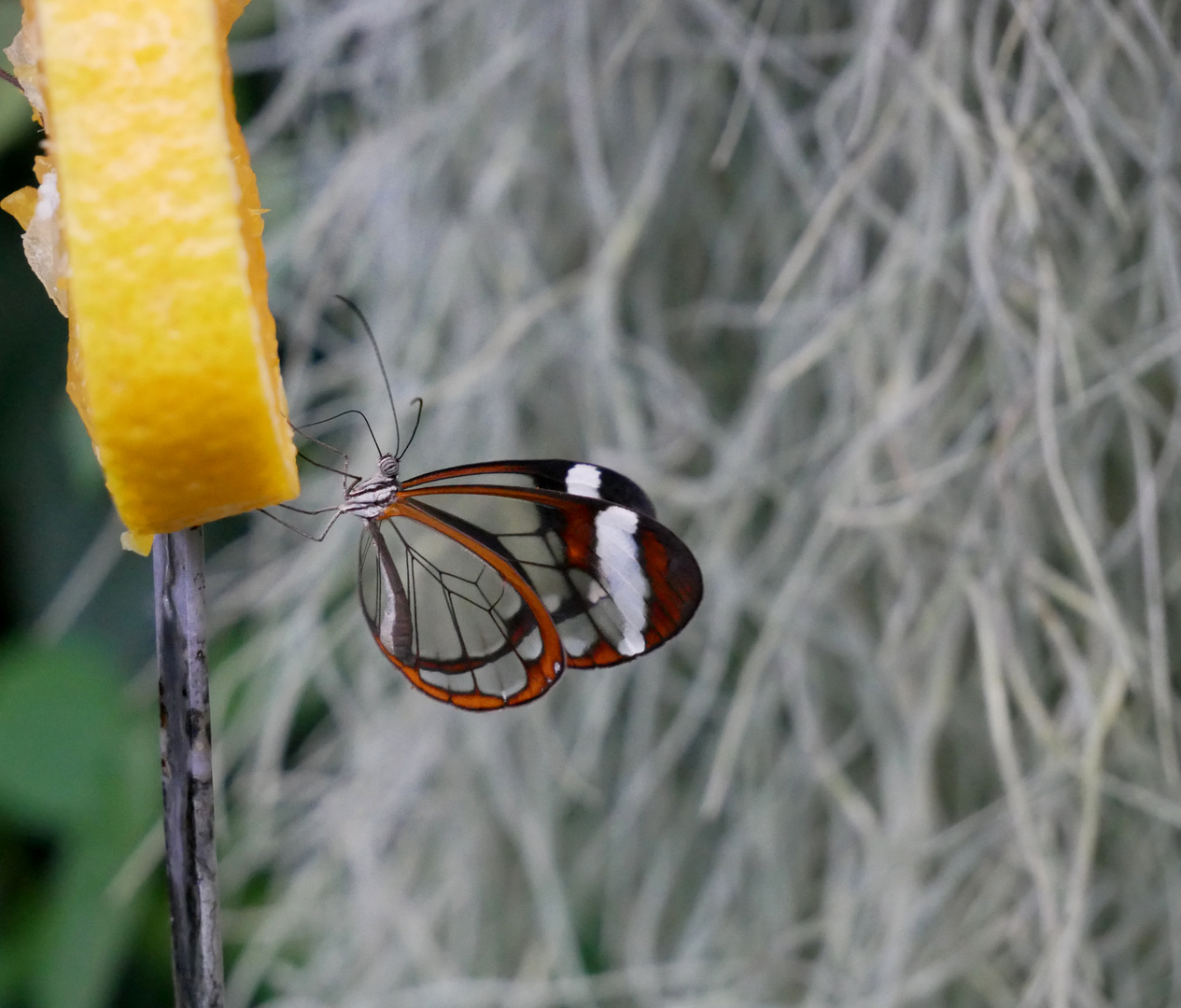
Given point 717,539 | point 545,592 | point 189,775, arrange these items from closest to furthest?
point 189,775
point 545,592
point 717,539

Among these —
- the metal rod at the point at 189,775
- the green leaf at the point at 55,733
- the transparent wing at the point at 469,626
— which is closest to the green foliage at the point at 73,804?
the green leaf at the point at 55,733

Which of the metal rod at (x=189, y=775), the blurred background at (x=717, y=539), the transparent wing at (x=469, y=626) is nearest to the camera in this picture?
the metal rod at (x=189, y=775)

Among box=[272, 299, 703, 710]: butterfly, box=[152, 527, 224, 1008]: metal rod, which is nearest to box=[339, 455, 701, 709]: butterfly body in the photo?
box=[272, 299, 703, 710]: butterfly

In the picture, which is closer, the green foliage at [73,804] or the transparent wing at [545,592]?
the transparent wing at [545,592]

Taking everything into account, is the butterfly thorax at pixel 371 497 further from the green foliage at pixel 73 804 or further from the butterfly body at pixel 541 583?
the green foliage at pixel 73 804

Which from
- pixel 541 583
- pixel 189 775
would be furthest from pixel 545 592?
pixel 189 775

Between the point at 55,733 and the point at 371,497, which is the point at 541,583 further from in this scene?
the point at 55,733
